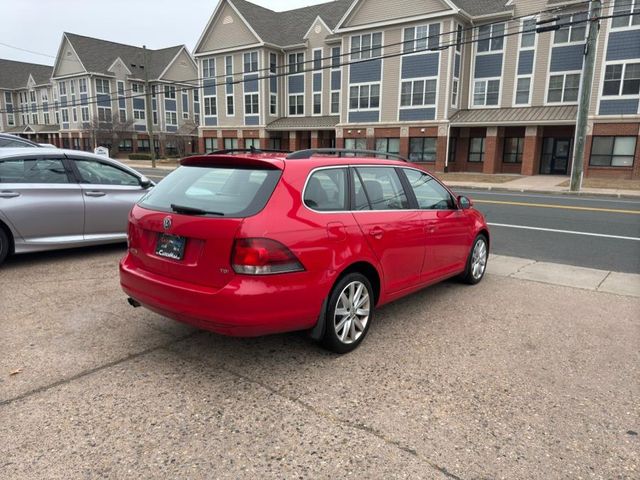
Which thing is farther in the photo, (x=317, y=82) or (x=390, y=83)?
(x=317, y=82)

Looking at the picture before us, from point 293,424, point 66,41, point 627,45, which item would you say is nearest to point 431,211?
point 293,424

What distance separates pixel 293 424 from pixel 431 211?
2.84m

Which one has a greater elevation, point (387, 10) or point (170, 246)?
point (387, 10)

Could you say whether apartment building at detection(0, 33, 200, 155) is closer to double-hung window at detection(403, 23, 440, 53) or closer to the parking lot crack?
double-hung window at detection(403, 23, 440, 53)

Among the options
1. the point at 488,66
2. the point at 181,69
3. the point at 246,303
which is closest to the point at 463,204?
the point at 246,303

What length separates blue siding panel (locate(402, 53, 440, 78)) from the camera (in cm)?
3170

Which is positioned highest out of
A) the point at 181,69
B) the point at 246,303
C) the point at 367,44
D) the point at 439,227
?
the point at 181,69

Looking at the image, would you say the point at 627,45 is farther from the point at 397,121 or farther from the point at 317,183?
the point at 317,183

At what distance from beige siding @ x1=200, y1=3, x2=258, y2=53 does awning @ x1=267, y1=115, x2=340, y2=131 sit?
23.3 ft

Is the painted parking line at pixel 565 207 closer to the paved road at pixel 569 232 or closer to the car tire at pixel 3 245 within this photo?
the paved road at pixel 569 232

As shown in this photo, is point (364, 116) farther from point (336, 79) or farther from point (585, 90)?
point (585, 90)

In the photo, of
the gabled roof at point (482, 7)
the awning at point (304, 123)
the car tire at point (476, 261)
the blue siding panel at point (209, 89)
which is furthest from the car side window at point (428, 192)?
the blue siding panel at point (209, 89)

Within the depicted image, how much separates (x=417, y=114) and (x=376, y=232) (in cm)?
3080

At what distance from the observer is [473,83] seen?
3291 centimetres
